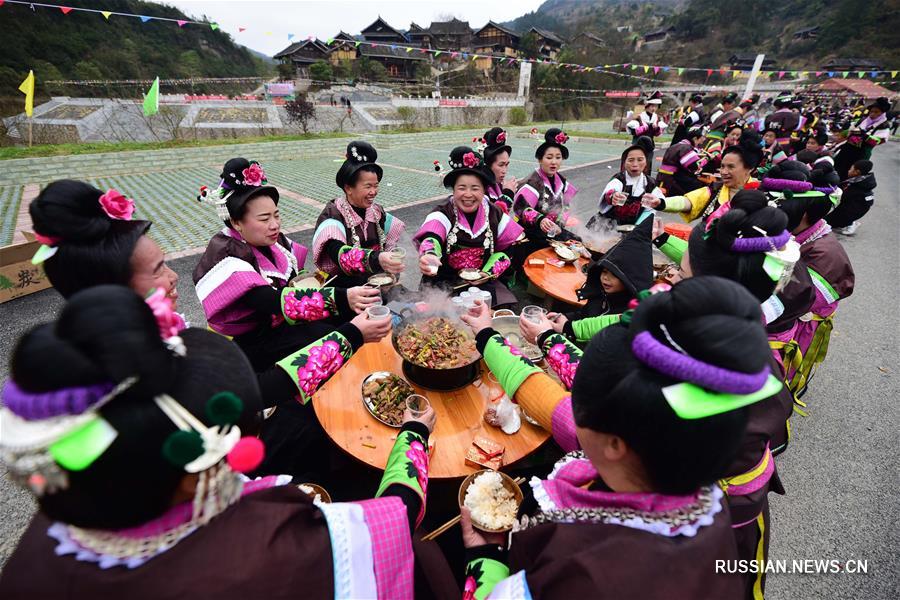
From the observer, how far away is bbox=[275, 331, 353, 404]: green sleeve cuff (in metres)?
2.20

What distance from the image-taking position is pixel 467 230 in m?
4.37

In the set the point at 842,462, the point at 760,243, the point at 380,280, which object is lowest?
the point at 842,462

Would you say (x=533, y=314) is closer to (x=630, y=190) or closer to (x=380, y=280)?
(x=380, y=280)

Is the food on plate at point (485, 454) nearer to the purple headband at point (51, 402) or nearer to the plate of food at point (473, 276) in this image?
the purple headband at point (51, 402)

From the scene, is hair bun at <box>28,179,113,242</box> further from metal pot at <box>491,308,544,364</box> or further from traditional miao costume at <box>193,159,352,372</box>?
metal pot at <box>491,308,544,364</box>

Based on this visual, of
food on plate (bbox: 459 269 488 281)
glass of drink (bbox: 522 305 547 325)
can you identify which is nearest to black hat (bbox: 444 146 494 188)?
food on plate (bbox: 459 269 488 281)

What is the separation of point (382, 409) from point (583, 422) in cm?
158

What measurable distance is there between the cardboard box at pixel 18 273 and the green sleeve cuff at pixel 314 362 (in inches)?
211

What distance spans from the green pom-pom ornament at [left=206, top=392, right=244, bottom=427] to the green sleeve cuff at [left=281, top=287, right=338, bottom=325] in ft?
6.85

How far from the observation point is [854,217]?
8117mm

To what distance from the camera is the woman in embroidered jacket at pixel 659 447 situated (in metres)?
0.94

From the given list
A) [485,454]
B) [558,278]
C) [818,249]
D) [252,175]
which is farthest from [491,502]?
[818,249]

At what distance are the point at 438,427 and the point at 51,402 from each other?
193cm

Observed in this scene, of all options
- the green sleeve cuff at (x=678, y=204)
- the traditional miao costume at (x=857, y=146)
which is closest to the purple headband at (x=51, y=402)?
the green sleeve cuff at (x=678, y=204)
